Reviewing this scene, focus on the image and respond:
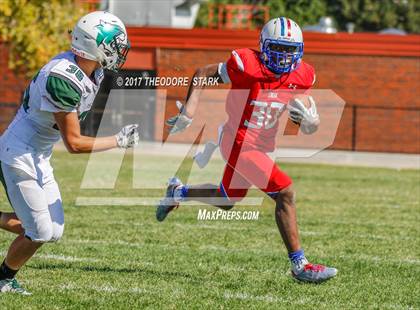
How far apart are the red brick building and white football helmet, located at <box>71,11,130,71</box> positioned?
16179mm

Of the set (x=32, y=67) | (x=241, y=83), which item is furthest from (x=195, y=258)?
(x=32, y=67)

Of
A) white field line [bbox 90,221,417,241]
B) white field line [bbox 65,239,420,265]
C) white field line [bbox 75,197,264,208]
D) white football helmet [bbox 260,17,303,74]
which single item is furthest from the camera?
white field line [bbox 75,197,264,208]

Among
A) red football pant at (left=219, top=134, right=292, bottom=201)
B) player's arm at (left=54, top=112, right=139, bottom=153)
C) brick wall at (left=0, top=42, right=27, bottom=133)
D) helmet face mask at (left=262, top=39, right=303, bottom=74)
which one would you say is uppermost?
helmet face mask at (left=262, top=39, right=303, bottom=74)

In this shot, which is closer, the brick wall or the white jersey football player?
the white jersey football player

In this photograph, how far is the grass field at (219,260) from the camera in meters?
5.38

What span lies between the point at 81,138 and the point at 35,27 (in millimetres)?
14012

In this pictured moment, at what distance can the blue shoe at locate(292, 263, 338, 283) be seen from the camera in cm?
582

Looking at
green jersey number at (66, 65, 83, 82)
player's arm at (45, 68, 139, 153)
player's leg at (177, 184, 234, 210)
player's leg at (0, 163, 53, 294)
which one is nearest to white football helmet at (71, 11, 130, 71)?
green jersey number at (66, 65, 83, 82)

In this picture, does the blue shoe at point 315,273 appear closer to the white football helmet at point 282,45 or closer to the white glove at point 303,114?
the white glove at point 303,114

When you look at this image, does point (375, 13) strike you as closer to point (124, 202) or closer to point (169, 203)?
point (124, 202)

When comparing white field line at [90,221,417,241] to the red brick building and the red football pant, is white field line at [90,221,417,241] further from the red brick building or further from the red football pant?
the red brick building

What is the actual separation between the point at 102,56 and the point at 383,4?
35775 millimetres

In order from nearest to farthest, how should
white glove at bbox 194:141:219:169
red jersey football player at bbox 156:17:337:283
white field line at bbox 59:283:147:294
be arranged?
white field line at bbox 59:283:147:294 → red jersey football player at bbox 156:17:337:283 → white glove at bbox 194:141:219:169

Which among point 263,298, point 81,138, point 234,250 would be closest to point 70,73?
point 81,138
